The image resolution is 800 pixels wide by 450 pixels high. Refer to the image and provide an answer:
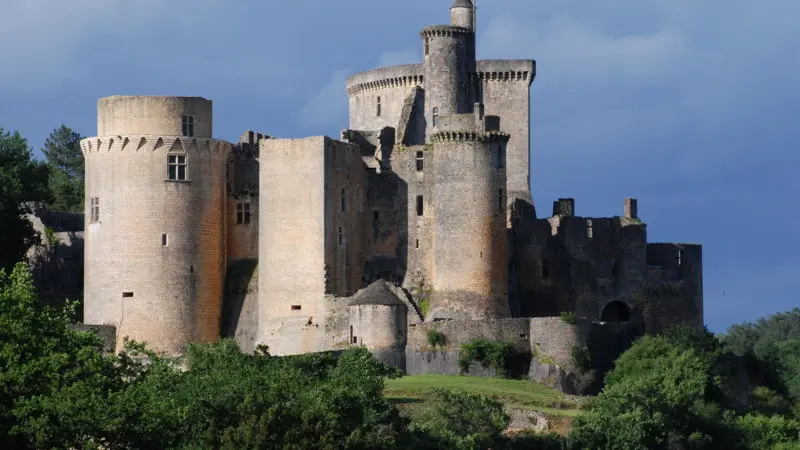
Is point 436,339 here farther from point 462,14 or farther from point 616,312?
point 462,14

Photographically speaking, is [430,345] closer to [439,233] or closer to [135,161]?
[439,233]

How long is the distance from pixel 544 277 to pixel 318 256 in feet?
31.0

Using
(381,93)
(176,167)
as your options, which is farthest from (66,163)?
(176,167)

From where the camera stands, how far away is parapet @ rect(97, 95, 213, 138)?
77.6 metres

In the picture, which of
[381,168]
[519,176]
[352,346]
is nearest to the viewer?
[352,346]

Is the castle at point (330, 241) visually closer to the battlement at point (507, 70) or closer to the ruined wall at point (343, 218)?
the ruined wall at point (343, 218)

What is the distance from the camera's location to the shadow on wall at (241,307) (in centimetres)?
7769

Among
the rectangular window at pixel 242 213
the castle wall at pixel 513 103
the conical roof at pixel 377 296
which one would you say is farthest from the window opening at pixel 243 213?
the castle wall at pixel 513 103

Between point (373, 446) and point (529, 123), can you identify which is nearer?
point (373, 446)

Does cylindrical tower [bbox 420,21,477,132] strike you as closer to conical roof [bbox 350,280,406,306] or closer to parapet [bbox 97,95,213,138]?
conical roof [bbox 350,280,406,306]

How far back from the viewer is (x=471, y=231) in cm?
7575

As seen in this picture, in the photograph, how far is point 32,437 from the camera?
52.9 meters

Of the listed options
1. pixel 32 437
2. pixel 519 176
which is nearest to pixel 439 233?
pixel 519 176

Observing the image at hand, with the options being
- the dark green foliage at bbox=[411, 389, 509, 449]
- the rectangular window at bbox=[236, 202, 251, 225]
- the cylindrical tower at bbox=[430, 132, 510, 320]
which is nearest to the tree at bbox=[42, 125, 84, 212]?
the rectangular window at bbox=[236, 202, 251, 225]
